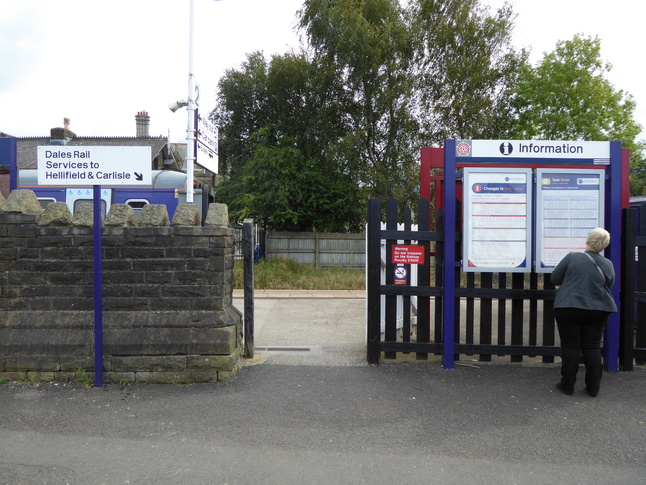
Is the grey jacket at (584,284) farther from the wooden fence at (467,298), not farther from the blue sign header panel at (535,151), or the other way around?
the blue sign header panel at (535,151)

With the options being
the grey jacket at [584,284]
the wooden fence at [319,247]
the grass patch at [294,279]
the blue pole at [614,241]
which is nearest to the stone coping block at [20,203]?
the grey jacket at [584,284]

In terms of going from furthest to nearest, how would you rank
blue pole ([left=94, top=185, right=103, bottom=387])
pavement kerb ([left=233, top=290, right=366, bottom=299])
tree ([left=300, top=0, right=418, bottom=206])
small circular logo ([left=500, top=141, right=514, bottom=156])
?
tree ([left=300, top=0, right=418, bottom=206]), pavement kerb ([left=233, top=290, right=366, bottom=299]), small circular logo ([left=500, top=141, right=514, bottom=156]), blue pole ([left=94, top=185, right=103, bottom=387])

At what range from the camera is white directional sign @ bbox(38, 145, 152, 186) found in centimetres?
498

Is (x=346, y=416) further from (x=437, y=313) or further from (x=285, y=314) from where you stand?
(x=285, y=314)

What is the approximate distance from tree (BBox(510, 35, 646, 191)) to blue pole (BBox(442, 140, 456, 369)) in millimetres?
15638

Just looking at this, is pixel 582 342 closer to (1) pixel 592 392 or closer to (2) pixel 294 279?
(1) pixel 592 392

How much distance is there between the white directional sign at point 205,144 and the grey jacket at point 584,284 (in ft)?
21.3

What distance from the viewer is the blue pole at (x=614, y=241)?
5.53 metres

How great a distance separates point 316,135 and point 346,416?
17.2 m

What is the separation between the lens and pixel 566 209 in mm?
5547

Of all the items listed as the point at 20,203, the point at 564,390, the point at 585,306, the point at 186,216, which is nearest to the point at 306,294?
the point at 186,216

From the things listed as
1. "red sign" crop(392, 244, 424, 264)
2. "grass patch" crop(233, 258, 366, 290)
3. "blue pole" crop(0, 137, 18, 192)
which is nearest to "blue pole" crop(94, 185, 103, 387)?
"blue pole" crop(0, 137, 18, 192)

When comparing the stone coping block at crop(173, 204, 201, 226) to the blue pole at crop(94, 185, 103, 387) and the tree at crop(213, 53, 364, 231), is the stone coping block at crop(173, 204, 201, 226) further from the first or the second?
the tree at crop(213, 53, 364, 231)

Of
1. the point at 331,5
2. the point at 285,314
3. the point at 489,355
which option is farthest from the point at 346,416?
the point at 331,5
